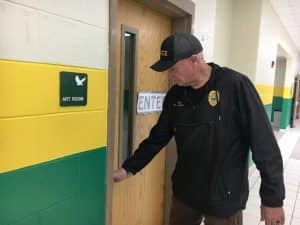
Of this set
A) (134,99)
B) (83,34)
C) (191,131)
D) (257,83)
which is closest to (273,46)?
(257,83)

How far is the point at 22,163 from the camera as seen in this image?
3.49 ft

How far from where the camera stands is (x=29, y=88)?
1.07 metres

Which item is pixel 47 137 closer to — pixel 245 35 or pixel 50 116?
pixel 50 116

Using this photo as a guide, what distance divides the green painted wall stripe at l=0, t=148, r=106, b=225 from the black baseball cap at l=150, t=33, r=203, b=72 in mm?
544

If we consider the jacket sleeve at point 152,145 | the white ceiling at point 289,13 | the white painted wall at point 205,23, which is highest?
the white ceiling at point 289,13

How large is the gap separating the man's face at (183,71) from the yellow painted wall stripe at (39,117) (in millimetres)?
365

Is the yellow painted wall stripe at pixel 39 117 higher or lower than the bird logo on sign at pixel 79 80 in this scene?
lower

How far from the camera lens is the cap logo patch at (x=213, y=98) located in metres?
1.46

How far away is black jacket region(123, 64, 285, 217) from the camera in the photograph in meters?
1.39

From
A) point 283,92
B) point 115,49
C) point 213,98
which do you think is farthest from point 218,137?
point 283,92

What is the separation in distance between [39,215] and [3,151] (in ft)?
1.12

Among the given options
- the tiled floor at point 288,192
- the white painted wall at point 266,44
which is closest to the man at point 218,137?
the tiled floor at point 288,192

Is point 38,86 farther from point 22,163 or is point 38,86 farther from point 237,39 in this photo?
point 237,39

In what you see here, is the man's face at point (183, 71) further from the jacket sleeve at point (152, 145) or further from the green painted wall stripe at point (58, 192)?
the green painted wall stripe at point (58, 192)
